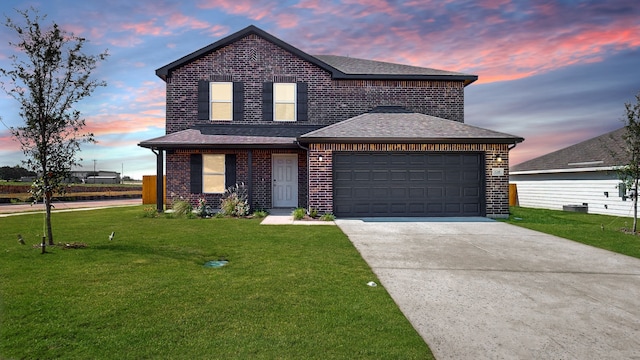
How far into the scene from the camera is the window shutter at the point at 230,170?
49.4 ft

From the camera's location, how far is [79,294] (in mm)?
4852

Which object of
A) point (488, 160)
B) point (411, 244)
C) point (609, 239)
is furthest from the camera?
point (488, 160)

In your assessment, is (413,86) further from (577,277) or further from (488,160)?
(577,277)

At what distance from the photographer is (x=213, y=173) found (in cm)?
1514

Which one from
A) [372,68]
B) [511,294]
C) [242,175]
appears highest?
[372,68]

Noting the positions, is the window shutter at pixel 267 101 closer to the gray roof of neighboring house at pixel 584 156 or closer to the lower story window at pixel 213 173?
the lower story window at pixel 213 173

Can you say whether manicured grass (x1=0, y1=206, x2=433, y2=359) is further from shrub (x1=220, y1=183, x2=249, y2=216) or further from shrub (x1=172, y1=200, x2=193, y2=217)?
shrub (x1=220, y1=183, x2=249, y2=216)

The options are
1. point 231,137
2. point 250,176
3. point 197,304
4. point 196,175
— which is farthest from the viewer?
point 196,175

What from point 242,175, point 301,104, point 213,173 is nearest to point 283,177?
point 242,175

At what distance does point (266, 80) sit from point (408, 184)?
25.9 feet

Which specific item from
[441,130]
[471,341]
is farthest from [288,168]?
[471,341]

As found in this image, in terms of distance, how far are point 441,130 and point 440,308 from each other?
10.3m

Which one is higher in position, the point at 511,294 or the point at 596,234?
the point at 596,234

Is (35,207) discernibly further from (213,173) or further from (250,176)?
(250,176)
